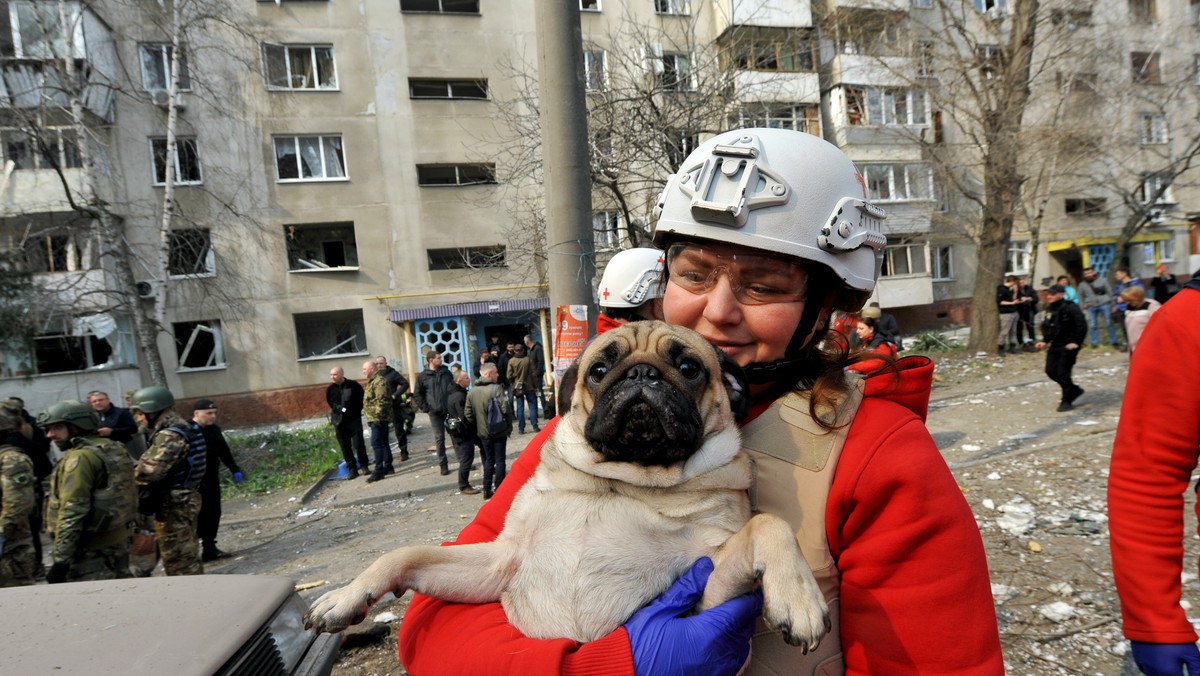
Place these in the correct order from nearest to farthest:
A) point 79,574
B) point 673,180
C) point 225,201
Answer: point 673,180
point 79,574
point 225,201

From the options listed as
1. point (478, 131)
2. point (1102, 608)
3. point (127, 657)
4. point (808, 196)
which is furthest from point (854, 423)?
point (478, 131)

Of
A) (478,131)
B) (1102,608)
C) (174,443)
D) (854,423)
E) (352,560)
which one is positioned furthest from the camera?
(478,131)

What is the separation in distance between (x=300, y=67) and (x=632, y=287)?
23430 millimetres

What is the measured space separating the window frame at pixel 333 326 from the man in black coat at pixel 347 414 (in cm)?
1125

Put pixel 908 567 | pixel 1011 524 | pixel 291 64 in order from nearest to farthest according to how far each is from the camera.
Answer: pixel 908 567
pixel 1011 524
pixel 291 64

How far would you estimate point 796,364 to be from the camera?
6.08 feet

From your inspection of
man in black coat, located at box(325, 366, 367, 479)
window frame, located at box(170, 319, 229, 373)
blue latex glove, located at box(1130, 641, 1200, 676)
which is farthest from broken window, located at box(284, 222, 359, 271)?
blue latex glove, located at box(1130, 641, 1200, 676)

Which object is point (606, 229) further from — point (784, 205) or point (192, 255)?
point (192, 255)

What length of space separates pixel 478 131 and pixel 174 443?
63.3 feet

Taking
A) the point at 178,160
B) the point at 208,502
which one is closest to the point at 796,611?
the point at 208,502

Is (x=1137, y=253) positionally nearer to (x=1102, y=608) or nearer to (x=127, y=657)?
(x=1102, y=608)

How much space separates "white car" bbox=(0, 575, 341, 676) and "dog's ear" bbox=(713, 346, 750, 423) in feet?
6.88

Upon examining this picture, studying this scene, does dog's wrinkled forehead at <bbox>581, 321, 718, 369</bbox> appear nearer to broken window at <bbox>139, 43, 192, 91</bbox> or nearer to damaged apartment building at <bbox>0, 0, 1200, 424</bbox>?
damaged apartment building at <bbox>0, 0, 1200, 424</bbox>

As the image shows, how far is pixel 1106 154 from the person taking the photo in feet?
72.9
